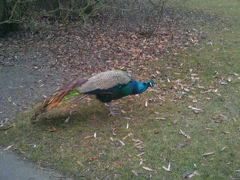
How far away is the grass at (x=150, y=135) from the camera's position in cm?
350

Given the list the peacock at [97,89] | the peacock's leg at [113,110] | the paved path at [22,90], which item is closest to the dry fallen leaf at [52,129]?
the peacock at [97,89]

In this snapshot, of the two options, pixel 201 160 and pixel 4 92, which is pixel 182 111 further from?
pixel 4 92

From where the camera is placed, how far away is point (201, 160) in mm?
3613

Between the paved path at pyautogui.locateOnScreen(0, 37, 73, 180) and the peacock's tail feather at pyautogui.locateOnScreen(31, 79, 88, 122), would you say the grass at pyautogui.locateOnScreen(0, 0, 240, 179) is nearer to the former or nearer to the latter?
the paved path at pyautogui.locateOnScreen(0, 37, 73, 180)

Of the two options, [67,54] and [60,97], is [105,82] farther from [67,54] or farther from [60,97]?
[67,54]

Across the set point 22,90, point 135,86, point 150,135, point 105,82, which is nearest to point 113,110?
point 135,86

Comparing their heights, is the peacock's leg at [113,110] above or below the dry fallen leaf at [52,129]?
above

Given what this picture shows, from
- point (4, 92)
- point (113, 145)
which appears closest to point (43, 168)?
point (113, 145)

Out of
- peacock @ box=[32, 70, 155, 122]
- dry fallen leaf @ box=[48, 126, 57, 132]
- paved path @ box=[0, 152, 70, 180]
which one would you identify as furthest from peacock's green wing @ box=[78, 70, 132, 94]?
paved path @ box=[0, 152, 70, 180]

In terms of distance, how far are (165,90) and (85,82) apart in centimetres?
191

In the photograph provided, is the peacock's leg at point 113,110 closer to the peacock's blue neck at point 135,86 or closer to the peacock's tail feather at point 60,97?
the peacock's blue neck at point 135,86

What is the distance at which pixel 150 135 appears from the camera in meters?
4.12

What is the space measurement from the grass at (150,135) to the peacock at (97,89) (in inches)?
16.8

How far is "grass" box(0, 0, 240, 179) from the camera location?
350cm
